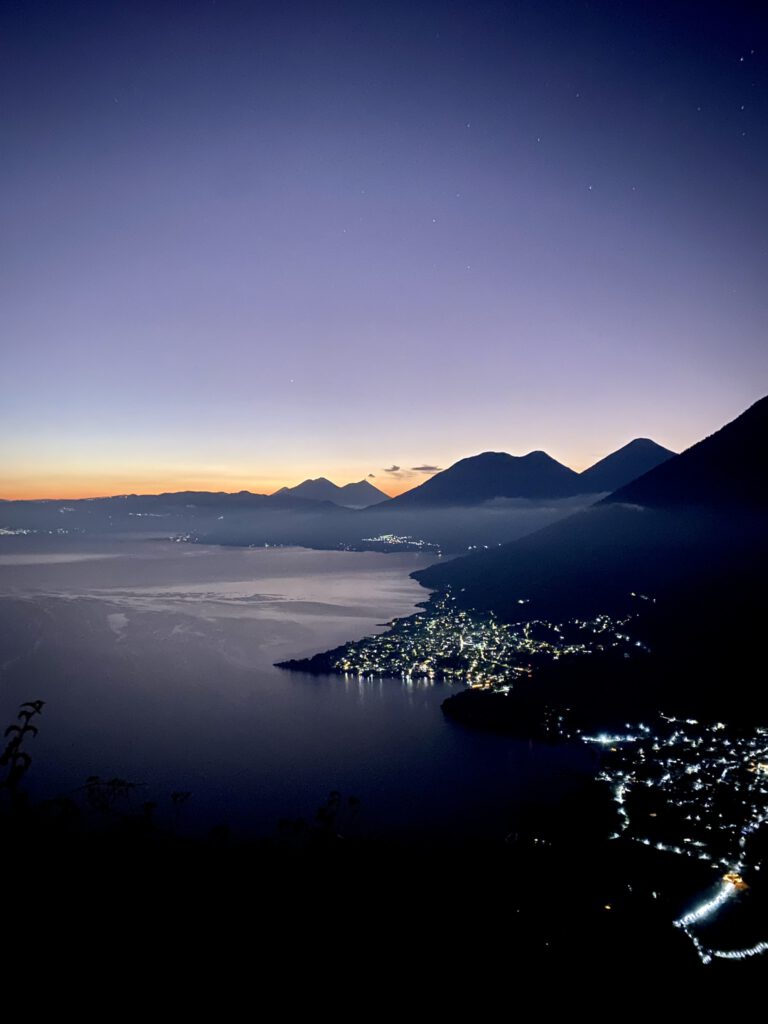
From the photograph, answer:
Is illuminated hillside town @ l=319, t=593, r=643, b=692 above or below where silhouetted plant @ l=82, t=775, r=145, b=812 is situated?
below

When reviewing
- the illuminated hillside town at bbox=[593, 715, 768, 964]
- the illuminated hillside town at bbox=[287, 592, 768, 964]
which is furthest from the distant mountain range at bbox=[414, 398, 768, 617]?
the illuminated hillside town at bbox=[593, 715, 768, 964]

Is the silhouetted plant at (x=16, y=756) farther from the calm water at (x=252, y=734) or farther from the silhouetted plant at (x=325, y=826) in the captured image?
the silhouetted plant at (x=325, y=826)

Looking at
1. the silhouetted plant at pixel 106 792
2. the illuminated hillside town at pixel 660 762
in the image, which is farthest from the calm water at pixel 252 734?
the illuminated hillside town at pixel 660 762

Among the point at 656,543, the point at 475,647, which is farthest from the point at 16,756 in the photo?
the point at 656,543

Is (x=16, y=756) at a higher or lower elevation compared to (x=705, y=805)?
higher

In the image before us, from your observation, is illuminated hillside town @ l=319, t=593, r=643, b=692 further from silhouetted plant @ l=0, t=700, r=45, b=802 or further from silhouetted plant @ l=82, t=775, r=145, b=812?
silhouetted plant @ l=0, t=700, r=45, b=802

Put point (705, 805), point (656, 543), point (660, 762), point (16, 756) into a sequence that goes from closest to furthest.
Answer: point (16, 756), point (705, 805), point (660, 762), point (656, 543)

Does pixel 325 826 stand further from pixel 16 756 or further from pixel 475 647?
pixel 475 647
